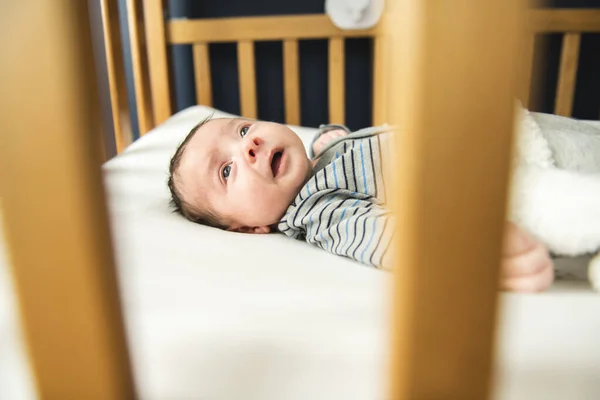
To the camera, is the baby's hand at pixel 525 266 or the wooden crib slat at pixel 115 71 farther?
the wooden crib slat at pixel 115 71

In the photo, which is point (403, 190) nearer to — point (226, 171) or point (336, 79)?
point (226, 171)

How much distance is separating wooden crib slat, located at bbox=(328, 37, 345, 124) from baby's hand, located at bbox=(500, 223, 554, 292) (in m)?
0.96

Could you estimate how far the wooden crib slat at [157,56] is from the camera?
1.32m

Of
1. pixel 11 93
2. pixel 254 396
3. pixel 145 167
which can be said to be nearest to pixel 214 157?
pixel 145 167

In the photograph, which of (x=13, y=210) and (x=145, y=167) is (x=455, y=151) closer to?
(x=13, y=210)

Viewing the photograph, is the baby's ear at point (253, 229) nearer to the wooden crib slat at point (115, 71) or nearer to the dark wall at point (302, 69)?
the wooden crib slat at point (115, 71)

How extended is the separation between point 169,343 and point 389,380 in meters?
0.24

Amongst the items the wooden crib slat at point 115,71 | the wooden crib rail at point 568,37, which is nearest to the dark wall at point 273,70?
the wooden crib slat at point 115,71

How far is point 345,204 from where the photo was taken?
0.69m

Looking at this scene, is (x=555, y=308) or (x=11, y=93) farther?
(x=555, y=308)

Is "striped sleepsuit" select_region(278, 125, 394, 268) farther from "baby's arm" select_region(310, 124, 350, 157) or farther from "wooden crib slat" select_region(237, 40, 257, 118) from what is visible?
"wooden crib slat" select_region(237, 40, 257, 118)

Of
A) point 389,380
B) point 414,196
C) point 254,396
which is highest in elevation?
point 414,196

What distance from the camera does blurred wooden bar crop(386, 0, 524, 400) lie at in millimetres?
236

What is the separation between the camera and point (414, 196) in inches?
10.2
